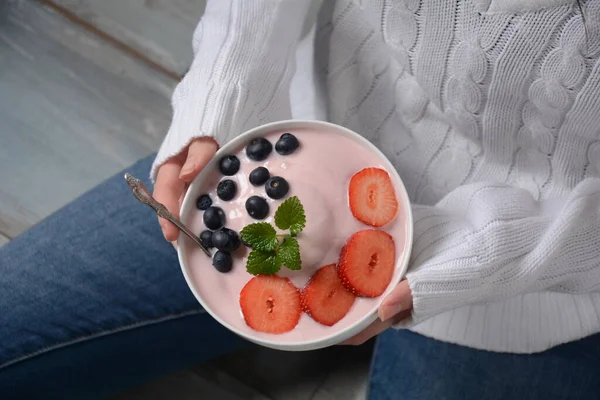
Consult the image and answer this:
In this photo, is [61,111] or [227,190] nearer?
[227,190]

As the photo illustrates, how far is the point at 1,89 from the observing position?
4.49 feet

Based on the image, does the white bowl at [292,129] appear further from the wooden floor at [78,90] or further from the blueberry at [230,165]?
the wooden floor at [78,90]

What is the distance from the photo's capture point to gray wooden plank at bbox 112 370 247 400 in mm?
1163

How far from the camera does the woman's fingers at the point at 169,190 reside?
1.96 feet

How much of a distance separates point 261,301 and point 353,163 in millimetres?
157

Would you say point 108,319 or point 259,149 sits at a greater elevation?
point 259,149

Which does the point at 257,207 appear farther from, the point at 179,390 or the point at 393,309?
the point at 179,390

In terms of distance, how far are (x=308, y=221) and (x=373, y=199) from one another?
65 mm

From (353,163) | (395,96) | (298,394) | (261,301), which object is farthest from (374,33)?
(298,394)

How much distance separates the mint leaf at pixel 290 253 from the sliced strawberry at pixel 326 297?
31 mm

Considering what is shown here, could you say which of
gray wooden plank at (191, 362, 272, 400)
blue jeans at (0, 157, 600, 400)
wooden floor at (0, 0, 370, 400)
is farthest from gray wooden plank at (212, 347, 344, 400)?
wooden floor at (0, 0, 370, 400)

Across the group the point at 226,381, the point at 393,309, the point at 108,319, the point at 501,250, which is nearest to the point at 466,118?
the point at 501,250

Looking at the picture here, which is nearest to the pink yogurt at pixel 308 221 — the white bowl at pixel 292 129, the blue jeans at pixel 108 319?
the white bowl at pixel 292 129

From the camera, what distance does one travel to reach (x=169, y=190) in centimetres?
64
